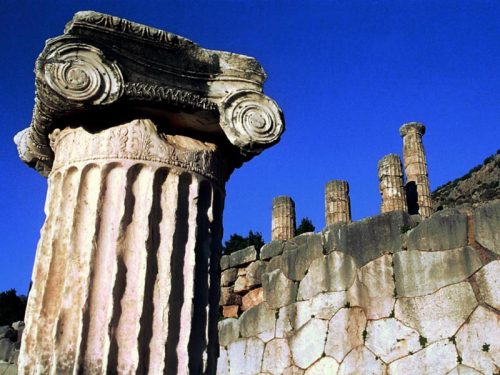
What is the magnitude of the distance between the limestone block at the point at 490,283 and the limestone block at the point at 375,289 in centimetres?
97

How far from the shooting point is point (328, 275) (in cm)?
710

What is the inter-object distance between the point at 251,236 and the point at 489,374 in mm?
15259

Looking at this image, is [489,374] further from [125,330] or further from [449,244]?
[125,330]

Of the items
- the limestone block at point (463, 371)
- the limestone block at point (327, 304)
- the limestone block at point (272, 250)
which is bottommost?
the limestone block at point (463, 371)

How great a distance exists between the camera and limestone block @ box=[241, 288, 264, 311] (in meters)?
8.20

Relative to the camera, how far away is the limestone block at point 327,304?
6.86m

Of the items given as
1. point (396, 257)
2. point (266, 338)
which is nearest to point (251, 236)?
point (266, 338)

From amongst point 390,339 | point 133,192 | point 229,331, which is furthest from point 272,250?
point 133,192

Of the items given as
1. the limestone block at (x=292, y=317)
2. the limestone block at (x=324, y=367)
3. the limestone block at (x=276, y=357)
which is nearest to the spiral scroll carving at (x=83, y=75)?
the limestone block at (x=324, y=367)

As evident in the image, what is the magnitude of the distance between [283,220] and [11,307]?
851 cm

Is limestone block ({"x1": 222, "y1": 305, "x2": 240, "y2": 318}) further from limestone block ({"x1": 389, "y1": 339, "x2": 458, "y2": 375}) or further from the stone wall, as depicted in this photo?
limestone block ({"x1": 389, "y1": 339, "x2": 458, "y2": 375})

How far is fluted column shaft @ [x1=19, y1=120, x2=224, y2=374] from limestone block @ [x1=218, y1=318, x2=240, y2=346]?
5.32 metres

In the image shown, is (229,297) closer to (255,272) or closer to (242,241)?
(255,272)

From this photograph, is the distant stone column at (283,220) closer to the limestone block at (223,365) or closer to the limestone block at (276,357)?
the limestone block at (223,365)
